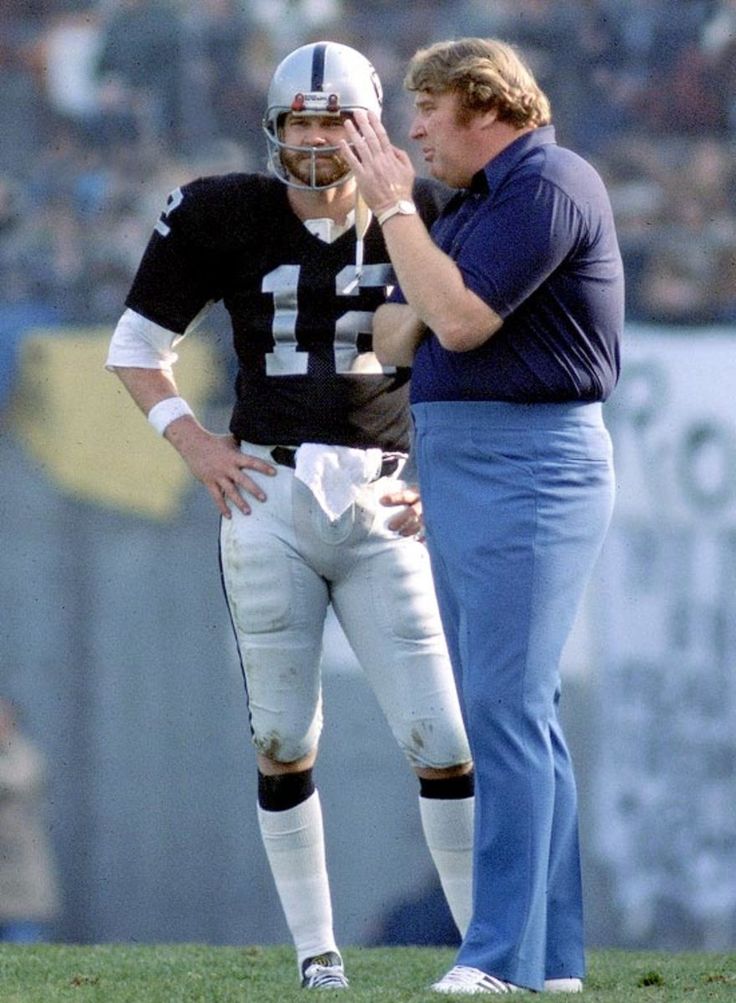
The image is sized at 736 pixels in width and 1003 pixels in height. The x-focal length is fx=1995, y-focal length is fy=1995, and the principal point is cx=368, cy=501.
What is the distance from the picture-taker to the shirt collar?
311 centimetres

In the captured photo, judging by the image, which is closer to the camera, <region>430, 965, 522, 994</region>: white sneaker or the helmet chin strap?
<region>430, 965, 522, 994</region>: white sneaker

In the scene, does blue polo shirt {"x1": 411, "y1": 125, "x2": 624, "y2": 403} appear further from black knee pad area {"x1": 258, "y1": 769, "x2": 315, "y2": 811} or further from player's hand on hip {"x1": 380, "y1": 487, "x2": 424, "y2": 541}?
black knee pad area {"x1": 258, "y1": 769, "x2": 315, "y2": 811}

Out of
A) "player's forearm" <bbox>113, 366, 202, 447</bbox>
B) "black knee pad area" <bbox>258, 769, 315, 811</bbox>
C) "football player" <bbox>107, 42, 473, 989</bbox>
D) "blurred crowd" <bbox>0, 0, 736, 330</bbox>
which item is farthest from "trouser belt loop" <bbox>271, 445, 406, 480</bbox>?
"blurred crowd" <bbox>0, 0, 736, 330</bbox>

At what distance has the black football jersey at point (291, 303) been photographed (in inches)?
142

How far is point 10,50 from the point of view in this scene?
25.5 feet

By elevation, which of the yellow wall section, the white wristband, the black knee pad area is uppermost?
the white wristband

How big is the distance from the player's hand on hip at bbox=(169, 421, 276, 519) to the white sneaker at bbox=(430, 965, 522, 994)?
99cm

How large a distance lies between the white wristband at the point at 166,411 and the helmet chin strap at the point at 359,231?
1.33 ft

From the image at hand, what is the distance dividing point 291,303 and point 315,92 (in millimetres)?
378

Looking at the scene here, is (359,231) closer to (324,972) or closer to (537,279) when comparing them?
(537,279)

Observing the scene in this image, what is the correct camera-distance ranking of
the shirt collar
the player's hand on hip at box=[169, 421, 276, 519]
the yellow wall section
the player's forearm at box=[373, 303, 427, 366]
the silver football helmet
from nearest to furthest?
the shirt collar → the player's forearm at box=[373, 303, 427, 366] → the silver football helmet → the player's hand on hip at box=[169, 421, 276, 519] → the yellow wall section

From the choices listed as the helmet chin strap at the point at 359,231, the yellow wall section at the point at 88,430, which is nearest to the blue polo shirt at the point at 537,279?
the helmet chin strap at the point at 359,231

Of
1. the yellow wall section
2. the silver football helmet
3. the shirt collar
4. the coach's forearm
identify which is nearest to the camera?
the coach's forearm

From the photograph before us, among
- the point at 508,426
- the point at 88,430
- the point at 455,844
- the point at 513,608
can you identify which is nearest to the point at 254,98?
the point at 88,430
